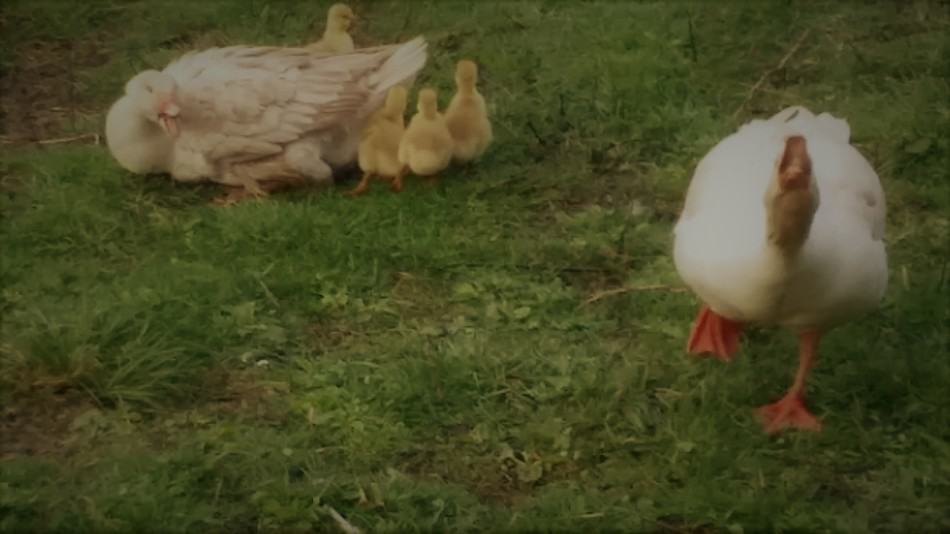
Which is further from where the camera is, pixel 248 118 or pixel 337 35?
pixel 337 35

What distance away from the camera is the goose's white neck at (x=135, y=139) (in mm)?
4609

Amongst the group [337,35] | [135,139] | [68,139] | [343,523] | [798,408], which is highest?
[337,35]

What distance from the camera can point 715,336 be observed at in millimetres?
3646

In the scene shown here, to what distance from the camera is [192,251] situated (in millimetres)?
4258

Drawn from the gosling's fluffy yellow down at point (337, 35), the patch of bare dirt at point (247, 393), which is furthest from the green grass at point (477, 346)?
the gosling's fluffy yellow down at point (337, 35)

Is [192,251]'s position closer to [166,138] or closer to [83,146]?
[166,138]

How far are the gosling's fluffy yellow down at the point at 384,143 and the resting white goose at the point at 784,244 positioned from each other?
1255mm

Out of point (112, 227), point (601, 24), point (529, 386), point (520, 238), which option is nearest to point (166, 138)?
point (112, 227)

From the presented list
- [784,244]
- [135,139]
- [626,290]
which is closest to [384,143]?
[135,139]

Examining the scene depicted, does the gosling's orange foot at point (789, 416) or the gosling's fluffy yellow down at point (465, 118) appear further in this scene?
the gosling's fluffy yellow down at point (465, 118)

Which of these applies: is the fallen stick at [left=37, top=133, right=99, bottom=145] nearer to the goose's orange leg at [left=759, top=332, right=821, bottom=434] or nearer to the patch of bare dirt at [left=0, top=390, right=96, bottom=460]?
the patch of bare dirt at [left=0, top=390, right=96, bottom=460]

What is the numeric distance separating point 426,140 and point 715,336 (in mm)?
1324

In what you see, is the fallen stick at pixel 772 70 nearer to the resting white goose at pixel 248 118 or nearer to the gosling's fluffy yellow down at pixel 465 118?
the gosling's fluffy yellow down at pixel 465 118

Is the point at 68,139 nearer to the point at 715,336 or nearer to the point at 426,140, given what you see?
the point at 426,140
